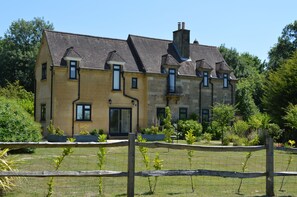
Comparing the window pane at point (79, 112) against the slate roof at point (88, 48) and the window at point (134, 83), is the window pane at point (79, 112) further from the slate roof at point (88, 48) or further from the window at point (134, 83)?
the window at point (134, 83)

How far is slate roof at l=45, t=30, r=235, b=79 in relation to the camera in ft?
102

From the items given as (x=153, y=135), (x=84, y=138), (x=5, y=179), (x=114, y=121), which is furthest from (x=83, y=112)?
(x=5, y=179)

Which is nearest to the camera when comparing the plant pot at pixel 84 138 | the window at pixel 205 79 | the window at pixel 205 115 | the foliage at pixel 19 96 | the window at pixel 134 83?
the plant pot at pixel 84 138

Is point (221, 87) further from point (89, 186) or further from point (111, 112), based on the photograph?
point (89, 186)

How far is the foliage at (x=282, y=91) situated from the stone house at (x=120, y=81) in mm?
8035

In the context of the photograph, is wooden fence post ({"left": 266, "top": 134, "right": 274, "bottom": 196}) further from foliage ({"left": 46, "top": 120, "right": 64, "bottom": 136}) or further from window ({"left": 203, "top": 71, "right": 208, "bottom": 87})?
window ({"left": 203, "top": 71, "right": 208, "bottom": 87})

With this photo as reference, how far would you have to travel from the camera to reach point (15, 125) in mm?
17312

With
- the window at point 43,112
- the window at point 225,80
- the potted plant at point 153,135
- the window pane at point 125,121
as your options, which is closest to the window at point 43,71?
the window at point 43,112

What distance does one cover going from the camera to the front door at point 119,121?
105ft

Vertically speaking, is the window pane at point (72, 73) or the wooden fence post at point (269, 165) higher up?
the window pane at point (72, 73)

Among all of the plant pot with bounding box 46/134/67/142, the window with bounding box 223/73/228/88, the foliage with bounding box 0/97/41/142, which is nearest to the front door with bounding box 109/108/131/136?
the plant pot with bounding box 46/134/67/142

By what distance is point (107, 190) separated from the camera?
10.1 meters

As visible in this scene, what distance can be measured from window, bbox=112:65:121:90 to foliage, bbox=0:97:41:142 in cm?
1330

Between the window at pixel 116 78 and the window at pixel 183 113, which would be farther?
the window at pixel 183 113
